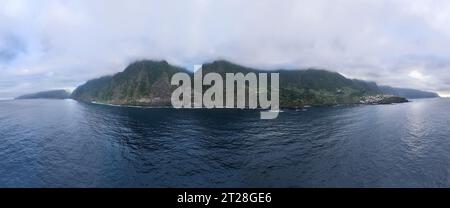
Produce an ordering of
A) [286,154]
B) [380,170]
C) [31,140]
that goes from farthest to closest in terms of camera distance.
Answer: [31,140] < [286,154] < [380,170]

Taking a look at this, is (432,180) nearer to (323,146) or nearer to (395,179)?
(395,179)

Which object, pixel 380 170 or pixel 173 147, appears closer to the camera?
pixel 380 170

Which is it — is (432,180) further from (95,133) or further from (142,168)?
(95,133)

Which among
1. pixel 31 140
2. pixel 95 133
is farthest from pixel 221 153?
pixel 31 140

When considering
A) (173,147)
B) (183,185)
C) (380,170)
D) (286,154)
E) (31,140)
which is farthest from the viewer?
(31,140)

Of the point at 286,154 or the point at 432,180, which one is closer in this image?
the point at 432,180

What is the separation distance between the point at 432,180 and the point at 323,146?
25.9 meters

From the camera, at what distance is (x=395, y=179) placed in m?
45.8

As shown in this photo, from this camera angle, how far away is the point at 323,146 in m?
68.9
